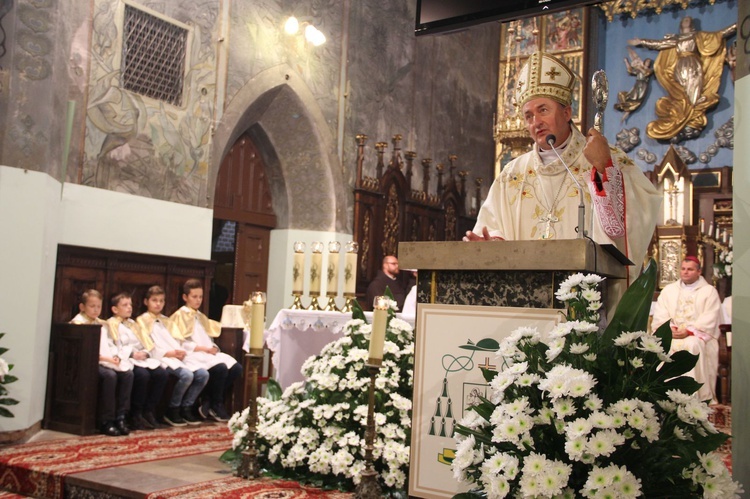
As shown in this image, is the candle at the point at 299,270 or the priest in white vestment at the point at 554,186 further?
the candle at the point at 299,270

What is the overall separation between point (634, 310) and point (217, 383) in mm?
5505

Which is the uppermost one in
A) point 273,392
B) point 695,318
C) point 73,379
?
point 695,318

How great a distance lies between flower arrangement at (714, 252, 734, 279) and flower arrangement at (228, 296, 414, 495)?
7945 millimetres

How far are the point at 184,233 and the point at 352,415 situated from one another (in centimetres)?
464

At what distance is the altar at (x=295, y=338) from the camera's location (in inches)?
259

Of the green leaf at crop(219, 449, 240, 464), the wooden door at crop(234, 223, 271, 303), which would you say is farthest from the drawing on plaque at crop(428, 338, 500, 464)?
the wooden door at crop(234, 223, 271, 303)

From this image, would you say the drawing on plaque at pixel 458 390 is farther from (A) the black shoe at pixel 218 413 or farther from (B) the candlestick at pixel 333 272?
(A) the black shoe at pixel 218 413

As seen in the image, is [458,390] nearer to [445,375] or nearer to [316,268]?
[445,375]

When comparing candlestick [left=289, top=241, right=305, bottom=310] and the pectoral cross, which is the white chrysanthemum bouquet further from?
the pectoral cross

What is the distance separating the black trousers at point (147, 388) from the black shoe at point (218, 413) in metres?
0.62

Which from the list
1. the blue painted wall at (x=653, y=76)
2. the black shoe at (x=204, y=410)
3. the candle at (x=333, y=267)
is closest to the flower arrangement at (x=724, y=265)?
the blue painted wall at (x=653, y=76)

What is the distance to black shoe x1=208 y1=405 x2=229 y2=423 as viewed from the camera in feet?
24.2

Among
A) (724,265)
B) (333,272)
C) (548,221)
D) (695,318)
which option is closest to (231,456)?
(548,221)

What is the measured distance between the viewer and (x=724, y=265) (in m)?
11.4
